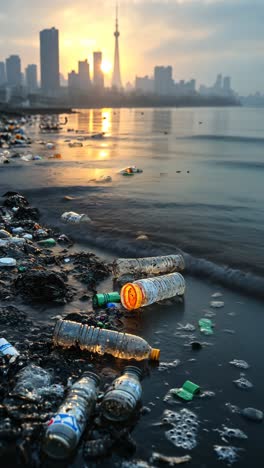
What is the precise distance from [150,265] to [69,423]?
3.27m

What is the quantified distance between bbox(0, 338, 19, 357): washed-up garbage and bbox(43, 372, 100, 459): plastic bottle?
78 centimetres

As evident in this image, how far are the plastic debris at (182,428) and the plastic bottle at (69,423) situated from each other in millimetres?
533

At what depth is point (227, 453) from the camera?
2.71 meters

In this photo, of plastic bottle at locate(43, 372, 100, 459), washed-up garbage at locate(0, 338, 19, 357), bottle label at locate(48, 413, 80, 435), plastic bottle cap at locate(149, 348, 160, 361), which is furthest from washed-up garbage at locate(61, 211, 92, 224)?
bottle label at locate(48, 413, 80, 435)

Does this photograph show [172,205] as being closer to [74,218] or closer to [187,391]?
[74,218]

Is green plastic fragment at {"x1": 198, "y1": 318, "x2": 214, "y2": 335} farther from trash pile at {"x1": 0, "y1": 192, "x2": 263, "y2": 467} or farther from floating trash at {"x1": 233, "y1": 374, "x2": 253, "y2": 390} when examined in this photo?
floating trash at {"x1": 233, "y1": 374, "x2": 253, "y2": 390}

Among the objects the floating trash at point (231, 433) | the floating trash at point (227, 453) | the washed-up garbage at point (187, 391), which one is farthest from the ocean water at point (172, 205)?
the floating trash at point (227, 453)

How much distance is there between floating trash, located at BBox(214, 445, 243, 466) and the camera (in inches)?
105

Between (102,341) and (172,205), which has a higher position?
(172,205)

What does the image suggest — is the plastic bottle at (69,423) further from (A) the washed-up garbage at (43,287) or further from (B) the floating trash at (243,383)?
(A) the washed-up garbage at (43,287)

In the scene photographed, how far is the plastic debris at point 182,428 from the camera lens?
278 centimetres

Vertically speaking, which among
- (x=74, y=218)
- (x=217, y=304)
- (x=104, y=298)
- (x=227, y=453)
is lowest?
(x=227, y=453)

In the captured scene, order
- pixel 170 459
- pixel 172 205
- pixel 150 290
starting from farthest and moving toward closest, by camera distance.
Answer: pixel 172 205
pixel 150 290
pixel 170 459

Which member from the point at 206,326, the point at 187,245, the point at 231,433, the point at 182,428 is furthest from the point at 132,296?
the point at 187,245
